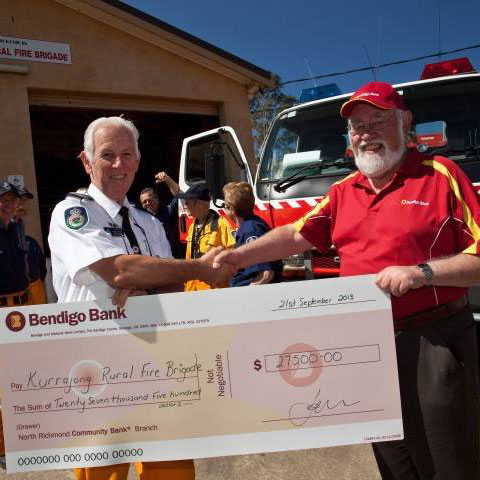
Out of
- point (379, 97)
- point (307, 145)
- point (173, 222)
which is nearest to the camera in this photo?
point (379, 97)

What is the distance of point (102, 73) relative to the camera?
8.08 m

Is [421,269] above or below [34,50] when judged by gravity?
below

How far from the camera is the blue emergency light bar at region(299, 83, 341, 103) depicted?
453cm

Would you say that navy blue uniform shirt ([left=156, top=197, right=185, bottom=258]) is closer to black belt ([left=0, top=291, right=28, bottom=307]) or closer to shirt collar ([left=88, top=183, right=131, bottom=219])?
black belt ([left=0, top=291, right=28, bottom=307])

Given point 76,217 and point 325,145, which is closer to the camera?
point 76,217

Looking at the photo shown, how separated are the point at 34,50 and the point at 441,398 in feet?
25.6

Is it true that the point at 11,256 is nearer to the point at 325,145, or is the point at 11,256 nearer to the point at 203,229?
the point at 203,229

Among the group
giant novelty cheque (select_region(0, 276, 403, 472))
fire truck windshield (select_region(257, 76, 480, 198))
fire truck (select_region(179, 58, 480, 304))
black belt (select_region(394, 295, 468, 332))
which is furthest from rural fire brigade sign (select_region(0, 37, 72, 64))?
black belt (select_region(394, 295, 468, 332))

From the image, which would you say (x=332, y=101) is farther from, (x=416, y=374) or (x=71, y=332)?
(x=71, y=332)

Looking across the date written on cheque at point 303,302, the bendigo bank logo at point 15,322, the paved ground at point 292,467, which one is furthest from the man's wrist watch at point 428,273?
the paved ground at point 292,467

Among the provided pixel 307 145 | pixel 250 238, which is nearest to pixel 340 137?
pixel 307 145

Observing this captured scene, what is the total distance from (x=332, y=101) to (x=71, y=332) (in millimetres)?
3288

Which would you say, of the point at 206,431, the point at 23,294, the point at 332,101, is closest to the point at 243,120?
the point at 332,101
